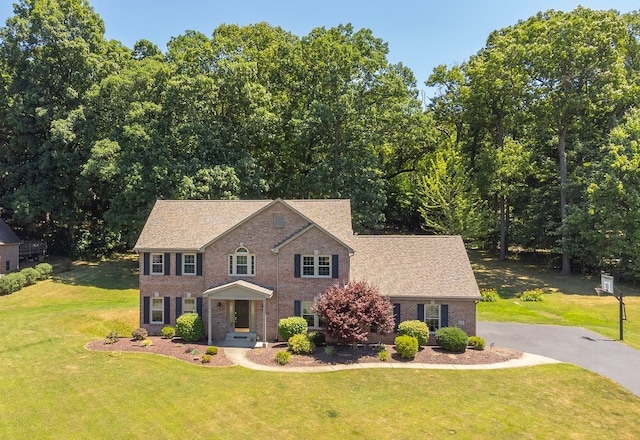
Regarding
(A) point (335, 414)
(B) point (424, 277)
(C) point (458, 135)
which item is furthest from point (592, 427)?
(C) point (458, 135)

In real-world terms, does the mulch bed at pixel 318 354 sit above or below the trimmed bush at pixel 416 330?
below

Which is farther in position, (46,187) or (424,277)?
(46,187)

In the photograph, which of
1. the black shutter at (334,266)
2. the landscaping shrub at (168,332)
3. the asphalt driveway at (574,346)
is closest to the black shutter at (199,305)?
the landscaping shrub at (168,332)

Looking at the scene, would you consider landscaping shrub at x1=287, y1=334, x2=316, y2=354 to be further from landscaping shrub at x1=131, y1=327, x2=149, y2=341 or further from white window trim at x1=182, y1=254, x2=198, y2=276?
landscaping shrub at x1=131, y1=327, x2=149, y2=341

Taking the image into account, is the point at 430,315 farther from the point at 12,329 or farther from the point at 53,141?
the point at 53,141

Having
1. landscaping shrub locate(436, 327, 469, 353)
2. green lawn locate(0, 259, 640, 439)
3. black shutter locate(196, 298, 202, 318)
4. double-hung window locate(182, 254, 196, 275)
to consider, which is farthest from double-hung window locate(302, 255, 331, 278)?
landscaping shrub locate(436, 327, 469, 353)

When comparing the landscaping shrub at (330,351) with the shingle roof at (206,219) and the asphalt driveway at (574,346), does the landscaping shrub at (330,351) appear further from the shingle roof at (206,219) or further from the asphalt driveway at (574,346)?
the asphalt driveway at (574,346)

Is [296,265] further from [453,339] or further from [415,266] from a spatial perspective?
[453,339]
